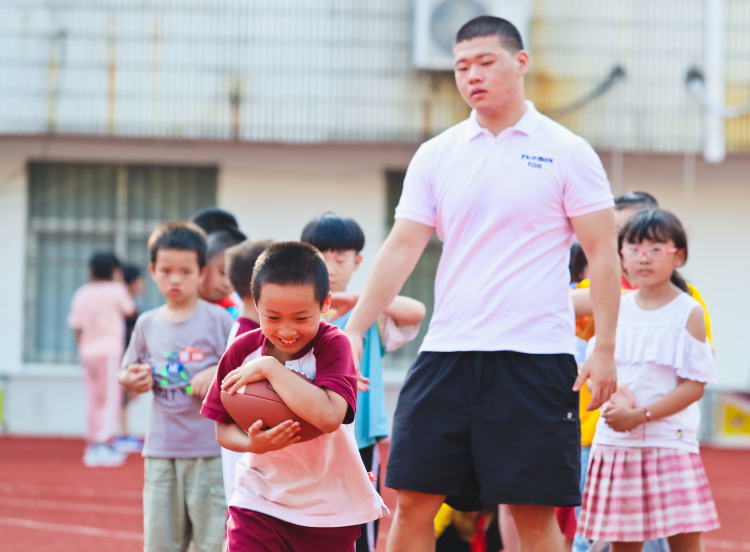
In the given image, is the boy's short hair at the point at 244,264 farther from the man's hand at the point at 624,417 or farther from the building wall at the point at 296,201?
the building wall at the point at 296,201

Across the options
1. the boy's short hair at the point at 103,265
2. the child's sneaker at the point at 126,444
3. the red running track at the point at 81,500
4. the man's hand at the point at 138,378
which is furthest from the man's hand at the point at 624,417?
the child's sneaker at the point at 126,444

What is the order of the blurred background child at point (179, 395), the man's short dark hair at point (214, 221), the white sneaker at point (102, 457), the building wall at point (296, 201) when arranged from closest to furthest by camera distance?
the blurred background child at point (179, 395) < the man's short dark hair at point (214, 221) < the white sneaker at point (102, 457) < the building wall at point (296, 201)

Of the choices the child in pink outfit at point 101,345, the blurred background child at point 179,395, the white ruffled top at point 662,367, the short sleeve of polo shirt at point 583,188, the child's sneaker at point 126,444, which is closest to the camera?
the short sleeve of polo shirt at point 583,188

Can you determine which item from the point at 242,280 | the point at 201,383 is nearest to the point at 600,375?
the point at 242,280

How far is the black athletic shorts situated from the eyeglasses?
94 cm

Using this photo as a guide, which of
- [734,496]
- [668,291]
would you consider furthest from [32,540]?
[734,496]

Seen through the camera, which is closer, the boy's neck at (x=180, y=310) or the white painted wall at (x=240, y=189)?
the boy's neck at (x=180, y=310)

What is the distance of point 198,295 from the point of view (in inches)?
215

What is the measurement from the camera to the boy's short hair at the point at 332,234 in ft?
15.4

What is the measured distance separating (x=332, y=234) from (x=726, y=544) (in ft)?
13.6

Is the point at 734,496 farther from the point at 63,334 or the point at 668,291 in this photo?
the point at 63,334

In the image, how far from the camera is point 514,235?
4059 millimetres

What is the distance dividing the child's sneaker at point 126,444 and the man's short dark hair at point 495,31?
28.2 feet

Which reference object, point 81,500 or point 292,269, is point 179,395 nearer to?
point 292,269
